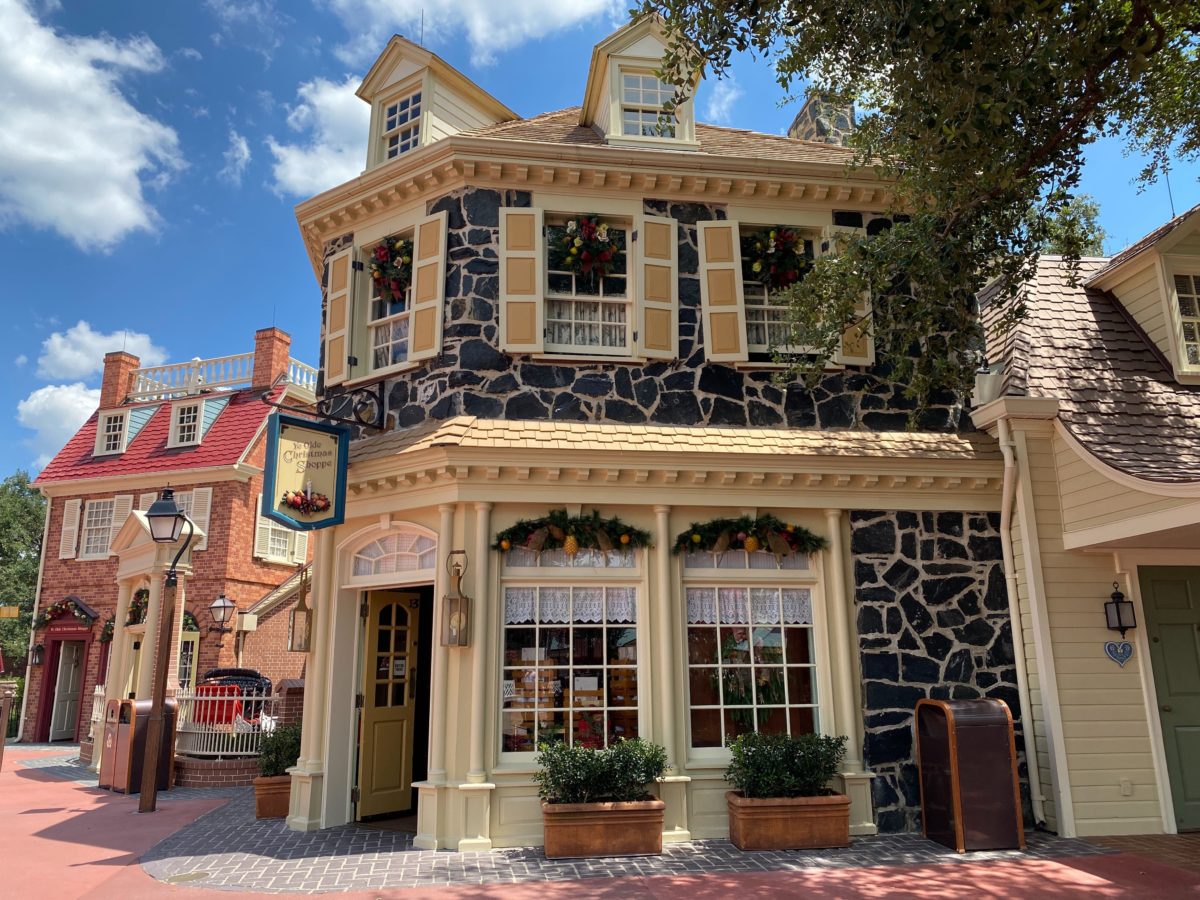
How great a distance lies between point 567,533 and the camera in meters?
8.91

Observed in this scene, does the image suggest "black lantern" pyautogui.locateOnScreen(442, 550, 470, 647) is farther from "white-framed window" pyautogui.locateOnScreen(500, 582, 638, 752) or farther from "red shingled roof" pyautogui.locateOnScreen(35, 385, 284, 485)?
"red shingled roof" pyautogui.locateOnScreen(35, 385, 284, 485)

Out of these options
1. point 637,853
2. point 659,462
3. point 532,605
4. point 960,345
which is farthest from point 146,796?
point 960,345

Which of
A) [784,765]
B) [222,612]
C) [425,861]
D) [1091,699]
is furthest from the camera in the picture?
[222,612]

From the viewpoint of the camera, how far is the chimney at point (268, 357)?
22.9 metres

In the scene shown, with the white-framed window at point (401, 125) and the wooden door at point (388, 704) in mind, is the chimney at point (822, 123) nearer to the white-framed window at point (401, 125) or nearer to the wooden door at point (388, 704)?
the white-framed window at point (401, 125)

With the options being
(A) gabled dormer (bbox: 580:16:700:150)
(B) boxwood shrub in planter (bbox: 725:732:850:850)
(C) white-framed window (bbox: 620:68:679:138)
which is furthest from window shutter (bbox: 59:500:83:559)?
(B) boxwood shrub in planter (bbox: 725:732:850:850)

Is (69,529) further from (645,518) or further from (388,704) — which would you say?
(645,518)

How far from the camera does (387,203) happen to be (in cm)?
1034

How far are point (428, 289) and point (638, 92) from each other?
362 centimetres

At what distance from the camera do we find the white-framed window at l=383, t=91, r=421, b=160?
11.0 metres

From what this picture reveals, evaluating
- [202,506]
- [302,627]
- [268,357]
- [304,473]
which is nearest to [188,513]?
[202,506]

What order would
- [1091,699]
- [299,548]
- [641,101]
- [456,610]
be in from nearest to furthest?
[456,610] < [1091,699] < [641,101] < [299,548]

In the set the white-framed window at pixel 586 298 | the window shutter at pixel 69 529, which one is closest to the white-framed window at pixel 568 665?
the white-framed window at pixel 586 298

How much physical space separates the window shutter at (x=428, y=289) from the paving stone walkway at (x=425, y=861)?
4936 mm
